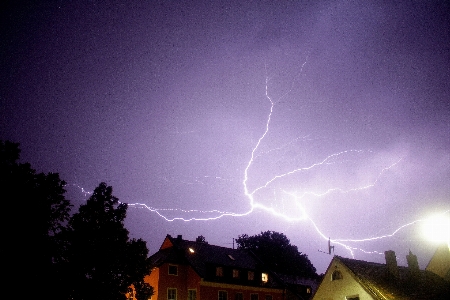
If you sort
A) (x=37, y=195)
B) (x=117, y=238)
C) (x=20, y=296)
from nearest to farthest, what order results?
(x=20, y=296)
(x=37, y=195)
(x=117, y=238)

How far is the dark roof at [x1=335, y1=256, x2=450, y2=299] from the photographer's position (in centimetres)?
2612

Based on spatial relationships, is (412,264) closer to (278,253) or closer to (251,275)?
(251,275)

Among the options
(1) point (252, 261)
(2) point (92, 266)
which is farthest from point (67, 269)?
(1) point (252, 261)

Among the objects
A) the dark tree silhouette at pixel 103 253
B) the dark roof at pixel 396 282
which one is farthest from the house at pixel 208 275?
the dark roof at pixel 396 282

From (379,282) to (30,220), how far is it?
2682 centimetres

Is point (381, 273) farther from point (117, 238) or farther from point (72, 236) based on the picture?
point (72, 236)

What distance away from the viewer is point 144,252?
995 inches

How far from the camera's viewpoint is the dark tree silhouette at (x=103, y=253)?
72.0ft

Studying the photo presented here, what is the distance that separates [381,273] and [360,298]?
423 cm

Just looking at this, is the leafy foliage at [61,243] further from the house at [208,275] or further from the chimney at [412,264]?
the chimney at [412,264]

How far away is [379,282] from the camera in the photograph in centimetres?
2752

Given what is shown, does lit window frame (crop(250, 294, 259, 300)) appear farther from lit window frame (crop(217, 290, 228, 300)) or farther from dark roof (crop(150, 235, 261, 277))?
lit window frame (crop(217, 290, 228, 300))

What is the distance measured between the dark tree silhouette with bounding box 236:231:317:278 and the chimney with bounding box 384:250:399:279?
41.7m

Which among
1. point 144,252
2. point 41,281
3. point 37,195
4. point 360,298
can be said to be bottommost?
point 360,298
